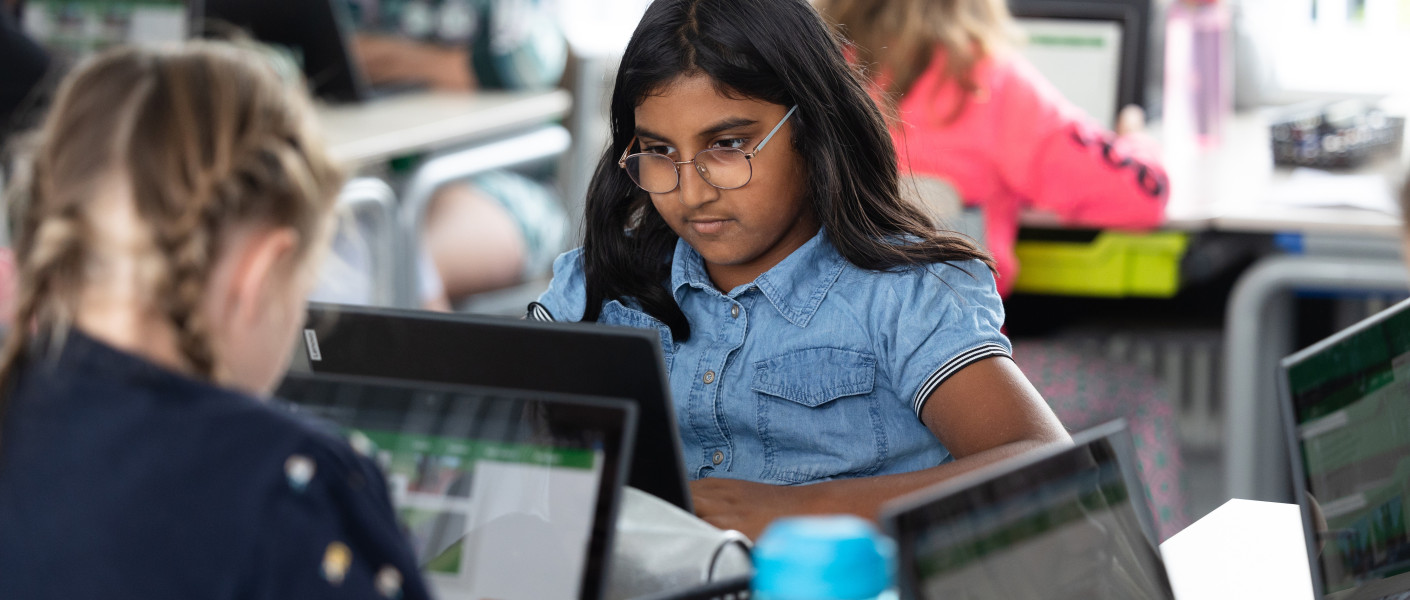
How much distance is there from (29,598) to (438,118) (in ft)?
7.96

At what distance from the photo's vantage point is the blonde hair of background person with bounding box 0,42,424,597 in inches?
25.5

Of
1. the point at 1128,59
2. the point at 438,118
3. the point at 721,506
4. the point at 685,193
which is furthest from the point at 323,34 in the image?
the point at 721,506

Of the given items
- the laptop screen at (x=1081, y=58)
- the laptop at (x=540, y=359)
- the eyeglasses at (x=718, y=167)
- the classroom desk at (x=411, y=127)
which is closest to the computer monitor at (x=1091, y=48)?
the laptop screen at (x=1081, y=58)

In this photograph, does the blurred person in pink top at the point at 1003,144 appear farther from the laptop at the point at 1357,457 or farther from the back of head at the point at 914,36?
the laptop at the point at 1357,457

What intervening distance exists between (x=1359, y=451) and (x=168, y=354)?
750 mm

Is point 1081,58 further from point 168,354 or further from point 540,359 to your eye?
point 168,354

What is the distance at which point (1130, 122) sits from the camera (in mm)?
2783

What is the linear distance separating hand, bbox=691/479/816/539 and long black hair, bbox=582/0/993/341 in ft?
0.86

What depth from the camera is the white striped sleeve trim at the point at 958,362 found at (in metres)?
1.22

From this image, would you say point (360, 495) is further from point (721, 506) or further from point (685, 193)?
point (685, 193)

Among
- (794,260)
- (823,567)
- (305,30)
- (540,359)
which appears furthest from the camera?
(305,30)

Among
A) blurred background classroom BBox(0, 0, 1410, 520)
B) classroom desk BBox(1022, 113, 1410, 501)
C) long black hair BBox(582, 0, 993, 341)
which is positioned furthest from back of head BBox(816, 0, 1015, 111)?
long black hair BBox(582, 0, 993, 341)

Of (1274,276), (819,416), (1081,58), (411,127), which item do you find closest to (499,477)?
(819,416)

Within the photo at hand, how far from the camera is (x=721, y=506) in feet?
3.65
